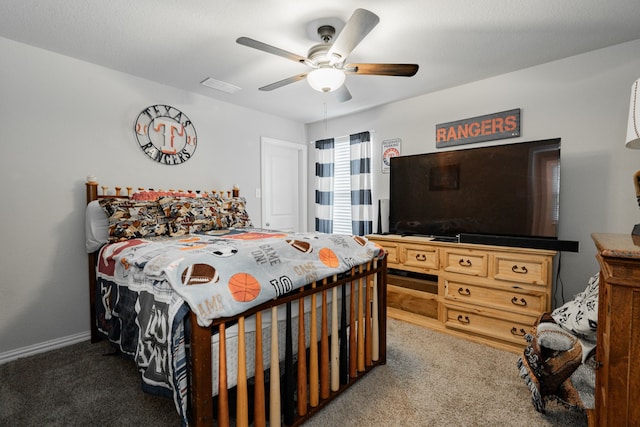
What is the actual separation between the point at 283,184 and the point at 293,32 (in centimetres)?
248

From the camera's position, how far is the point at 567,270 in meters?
2.62

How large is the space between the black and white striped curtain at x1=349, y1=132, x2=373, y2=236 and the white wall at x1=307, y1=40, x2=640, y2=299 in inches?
55.0

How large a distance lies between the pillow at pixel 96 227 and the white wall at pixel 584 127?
310 centimetres

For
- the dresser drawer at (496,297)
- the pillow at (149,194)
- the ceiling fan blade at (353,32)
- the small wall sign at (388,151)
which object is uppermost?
the ceiling fan blade at (353,32)

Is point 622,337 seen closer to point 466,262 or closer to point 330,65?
point 466,262

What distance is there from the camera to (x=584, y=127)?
2559mm

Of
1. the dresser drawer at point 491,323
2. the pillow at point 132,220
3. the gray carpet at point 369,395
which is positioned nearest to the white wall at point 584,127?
the dresser drawer at point 491,323

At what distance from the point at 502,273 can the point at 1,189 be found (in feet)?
13.2

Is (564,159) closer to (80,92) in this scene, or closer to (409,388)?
(409,388)

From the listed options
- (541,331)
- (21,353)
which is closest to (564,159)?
(541,331)

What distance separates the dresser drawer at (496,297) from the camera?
7.73ft

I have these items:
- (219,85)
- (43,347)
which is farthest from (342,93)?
(43,347)

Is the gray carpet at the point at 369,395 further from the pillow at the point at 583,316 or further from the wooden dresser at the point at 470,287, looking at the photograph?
the pillow at the point at 583,316

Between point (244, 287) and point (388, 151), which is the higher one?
point (388, 151)
